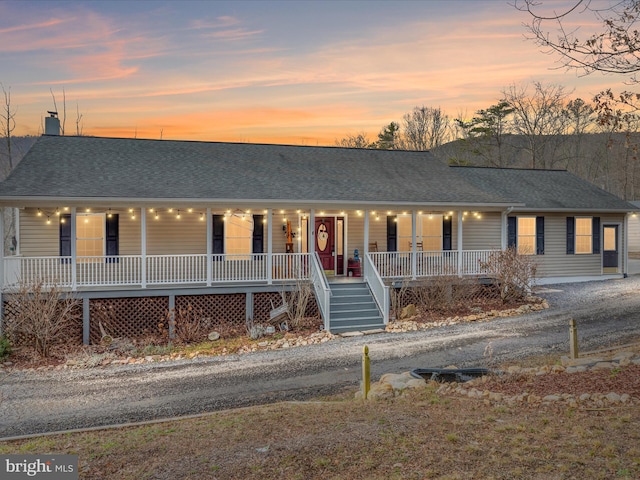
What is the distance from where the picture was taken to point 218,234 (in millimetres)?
17281

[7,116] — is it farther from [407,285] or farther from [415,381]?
[415,381]

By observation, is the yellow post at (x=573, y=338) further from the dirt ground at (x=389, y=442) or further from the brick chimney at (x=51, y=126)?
the brick chimney at (x=51, y=126)

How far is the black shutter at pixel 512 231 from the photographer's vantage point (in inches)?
830

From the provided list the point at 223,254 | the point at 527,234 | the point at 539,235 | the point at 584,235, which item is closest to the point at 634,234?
the point at 584,235

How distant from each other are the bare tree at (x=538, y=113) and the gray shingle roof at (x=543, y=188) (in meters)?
17.8

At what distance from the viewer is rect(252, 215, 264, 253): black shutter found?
17.5 m

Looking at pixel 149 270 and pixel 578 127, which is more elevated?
pixel 578 127

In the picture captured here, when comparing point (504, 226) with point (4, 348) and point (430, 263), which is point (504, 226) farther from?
point (4, 348)

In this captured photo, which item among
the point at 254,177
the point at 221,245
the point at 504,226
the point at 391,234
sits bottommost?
the point at 221,245

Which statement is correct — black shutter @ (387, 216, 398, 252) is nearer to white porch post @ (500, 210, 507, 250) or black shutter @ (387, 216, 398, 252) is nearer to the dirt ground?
white porch post @ (500, 210, 507, 250)

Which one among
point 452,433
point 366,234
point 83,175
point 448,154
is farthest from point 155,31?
point 448,154

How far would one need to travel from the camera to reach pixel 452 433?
19.5 ft

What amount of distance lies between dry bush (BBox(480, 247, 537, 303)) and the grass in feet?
34.5

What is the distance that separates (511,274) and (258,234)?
28.4ft
